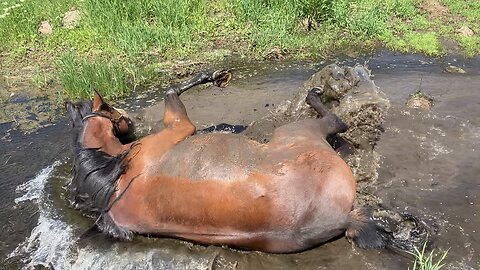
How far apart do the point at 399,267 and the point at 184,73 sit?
4590 millimetres

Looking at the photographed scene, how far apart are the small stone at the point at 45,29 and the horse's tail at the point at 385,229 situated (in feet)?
21.9

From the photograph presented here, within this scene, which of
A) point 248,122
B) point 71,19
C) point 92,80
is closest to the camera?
point 248,122

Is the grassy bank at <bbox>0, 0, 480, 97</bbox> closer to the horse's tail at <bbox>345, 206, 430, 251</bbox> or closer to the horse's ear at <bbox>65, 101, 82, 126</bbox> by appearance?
the horse's ear at <bbox>65, 101, 82, 126</bbox>

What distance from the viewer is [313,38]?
7.96 meters

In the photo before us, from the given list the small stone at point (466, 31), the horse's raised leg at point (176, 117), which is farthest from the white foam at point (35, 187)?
the small stone at point (466, 31)

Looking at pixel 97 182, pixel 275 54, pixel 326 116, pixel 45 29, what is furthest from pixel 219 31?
pixel 97 182

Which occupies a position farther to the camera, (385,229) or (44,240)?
(44,240)

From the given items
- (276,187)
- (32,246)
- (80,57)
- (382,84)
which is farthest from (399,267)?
(80,57)

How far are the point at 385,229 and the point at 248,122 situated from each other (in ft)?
8.10

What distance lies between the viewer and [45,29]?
863 cm

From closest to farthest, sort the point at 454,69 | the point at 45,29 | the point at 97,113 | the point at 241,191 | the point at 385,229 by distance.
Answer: the point at 241,191 → the point at 385,229 → the point at 97,113 → the point at 454,69 → the point at 45,29

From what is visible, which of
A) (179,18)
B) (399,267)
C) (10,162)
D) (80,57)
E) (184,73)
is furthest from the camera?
(179,18)

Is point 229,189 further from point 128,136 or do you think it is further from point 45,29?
point 45,29

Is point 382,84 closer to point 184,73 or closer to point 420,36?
point 420,36
